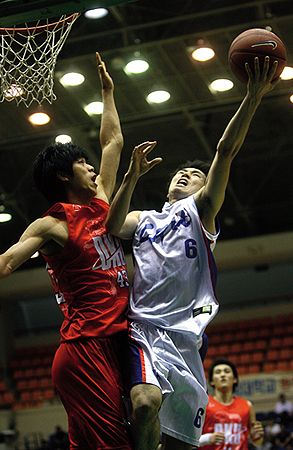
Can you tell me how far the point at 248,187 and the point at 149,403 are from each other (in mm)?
10970

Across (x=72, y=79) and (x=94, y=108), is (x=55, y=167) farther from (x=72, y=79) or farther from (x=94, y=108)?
(x=94, y=108)

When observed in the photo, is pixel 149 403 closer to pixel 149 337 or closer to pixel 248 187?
pixel 149 337

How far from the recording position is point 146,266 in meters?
3.15

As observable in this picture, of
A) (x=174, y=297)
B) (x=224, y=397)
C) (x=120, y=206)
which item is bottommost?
(x=224, y=397)

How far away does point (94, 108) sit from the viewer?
943 centimetres

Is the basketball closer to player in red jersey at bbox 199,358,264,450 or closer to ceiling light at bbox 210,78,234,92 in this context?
player in red jersey at bbox 199,358,264,450

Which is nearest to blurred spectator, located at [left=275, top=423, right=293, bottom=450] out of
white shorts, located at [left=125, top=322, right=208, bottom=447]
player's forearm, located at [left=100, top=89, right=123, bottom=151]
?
white shorts, located at [left=125, top=322, right=208, bottom=447]

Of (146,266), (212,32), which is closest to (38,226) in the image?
→ (146,266)

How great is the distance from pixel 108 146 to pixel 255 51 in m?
1.15

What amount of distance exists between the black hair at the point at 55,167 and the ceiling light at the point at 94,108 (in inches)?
242

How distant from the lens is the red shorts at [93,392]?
2.73m

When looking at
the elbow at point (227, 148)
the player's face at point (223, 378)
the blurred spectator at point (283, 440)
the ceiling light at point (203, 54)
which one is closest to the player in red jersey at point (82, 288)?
the elbow at point (227, 148)

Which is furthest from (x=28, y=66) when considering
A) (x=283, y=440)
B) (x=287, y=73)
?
(x=283, y=440)

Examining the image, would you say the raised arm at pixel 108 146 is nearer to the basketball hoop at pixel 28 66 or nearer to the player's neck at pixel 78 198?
the player's neck at pixel 78 198
